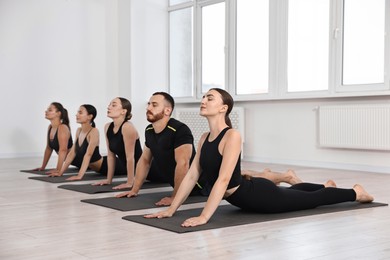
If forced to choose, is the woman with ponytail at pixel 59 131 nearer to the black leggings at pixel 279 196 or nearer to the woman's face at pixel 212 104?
the black leggings at pixel 279 196

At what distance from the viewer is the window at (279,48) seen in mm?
5883

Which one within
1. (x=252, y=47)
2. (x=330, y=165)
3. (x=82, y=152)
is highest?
(x=252, y=47)

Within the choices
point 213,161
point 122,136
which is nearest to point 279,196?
point 213,161

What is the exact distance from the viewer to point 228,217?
2947 millimetres

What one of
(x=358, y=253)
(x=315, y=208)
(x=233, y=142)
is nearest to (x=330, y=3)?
(x=315, y=208)

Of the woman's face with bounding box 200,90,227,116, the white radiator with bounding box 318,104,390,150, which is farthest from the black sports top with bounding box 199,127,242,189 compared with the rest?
the white radiator with bounding box 318,104,390,150

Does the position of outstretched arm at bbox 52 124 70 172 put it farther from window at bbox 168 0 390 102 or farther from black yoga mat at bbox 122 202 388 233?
window at bbox 168 0 390 102

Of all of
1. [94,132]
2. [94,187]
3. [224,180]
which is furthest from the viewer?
[94,132]

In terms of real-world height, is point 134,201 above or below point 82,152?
below

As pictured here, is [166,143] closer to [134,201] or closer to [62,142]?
[134,201]

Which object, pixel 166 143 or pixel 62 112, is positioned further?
pixel 62 112

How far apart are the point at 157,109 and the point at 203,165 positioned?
0.72 metres

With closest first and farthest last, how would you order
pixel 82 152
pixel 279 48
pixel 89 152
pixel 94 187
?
→ pixel 94 187 < pixel 89 152 < pixel 82 152 < pixel 279 48

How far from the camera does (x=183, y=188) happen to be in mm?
2805
